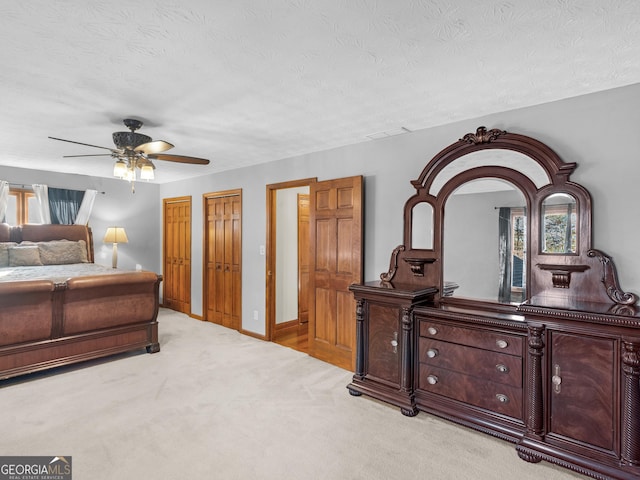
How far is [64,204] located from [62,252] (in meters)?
0.86

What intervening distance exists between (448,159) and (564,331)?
1.58 m

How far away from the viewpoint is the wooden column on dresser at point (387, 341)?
2812 mm

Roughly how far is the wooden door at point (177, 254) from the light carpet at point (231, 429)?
2.53 meters

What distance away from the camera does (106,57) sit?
1.94 m

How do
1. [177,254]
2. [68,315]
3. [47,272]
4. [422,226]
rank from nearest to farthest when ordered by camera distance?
[422,226]
[68,315]
[47,272]
[177,254]

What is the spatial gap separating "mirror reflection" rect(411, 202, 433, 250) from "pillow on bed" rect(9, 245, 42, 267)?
5.13 m

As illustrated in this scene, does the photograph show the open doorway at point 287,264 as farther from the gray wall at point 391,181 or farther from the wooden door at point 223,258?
the wooden door at point 223,258

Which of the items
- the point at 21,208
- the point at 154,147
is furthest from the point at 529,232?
the point at 21,208

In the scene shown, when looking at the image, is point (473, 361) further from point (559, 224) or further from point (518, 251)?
point (559, 224)

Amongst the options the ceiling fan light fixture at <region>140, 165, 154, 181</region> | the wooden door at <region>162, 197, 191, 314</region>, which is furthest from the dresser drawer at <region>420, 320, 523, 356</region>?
the wooden door at <region>162, 197, 191, 314</region>

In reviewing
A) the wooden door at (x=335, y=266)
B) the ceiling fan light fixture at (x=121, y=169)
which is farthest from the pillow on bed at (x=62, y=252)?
the wooden door at (x=335, y=266)

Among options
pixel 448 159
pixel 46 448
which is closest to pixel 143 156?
pixel 46 448

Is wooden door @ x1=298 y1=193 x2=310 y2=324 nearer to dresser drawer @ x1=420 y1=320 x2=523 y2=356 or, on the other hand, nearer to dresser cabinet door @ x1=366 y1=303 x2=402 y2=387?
dresser cabinet door @ x1=366 y1=303 x2=402 y2=387

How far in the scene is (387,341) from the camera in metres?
2.97
